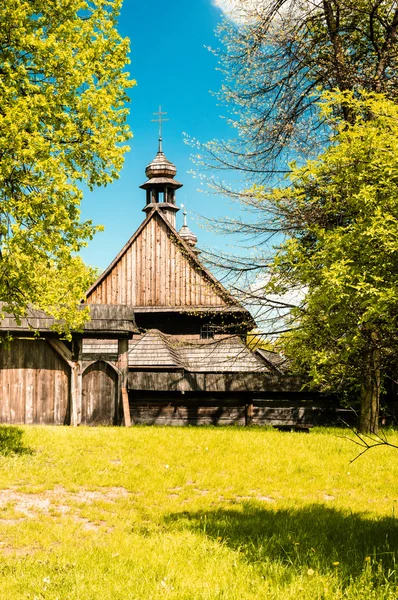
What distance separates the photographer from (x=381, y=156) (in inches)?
210

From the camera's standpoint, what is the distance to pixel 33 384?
15.2 meters

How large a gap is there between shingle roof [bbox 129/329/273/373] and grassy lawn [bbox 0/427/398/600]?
6.43 m

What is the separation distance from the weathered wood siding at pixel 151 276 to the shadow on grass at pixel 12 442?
11.2m

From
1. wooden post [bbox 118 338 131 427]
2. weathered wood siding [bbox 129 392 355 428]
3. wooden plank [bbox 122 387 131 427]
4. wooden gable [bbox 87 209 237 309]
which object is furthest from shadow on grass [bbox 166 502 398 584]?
wooden gable [bbox 87 209 237 309]

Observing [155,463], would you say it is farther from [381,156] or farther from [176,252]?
[176,252]

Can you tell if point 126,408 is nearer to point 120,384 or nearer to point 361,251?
point 120,384

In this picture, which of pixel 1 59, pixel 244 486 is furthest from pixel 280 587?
pixel 1 59

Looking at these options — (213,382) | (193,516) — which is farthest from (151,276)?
(193,516)

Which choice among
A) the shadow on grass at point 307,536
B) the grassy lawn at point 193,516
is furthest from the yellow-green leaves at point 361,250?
the grassy lawn at point 193,516

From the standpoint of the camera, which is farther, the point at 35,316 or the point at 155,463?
the point at 35,316

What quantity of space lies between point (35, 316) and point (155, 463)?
5.54 m

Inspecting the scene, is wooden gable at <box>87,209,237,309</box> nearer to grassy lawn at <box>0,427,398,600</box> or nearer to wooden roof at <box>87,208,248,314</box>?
wooden roof at <box>87,208,248,314</box>

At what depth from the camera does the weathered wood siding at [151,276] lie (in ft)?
77.2

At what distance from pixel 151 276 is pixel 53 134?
13591mm
